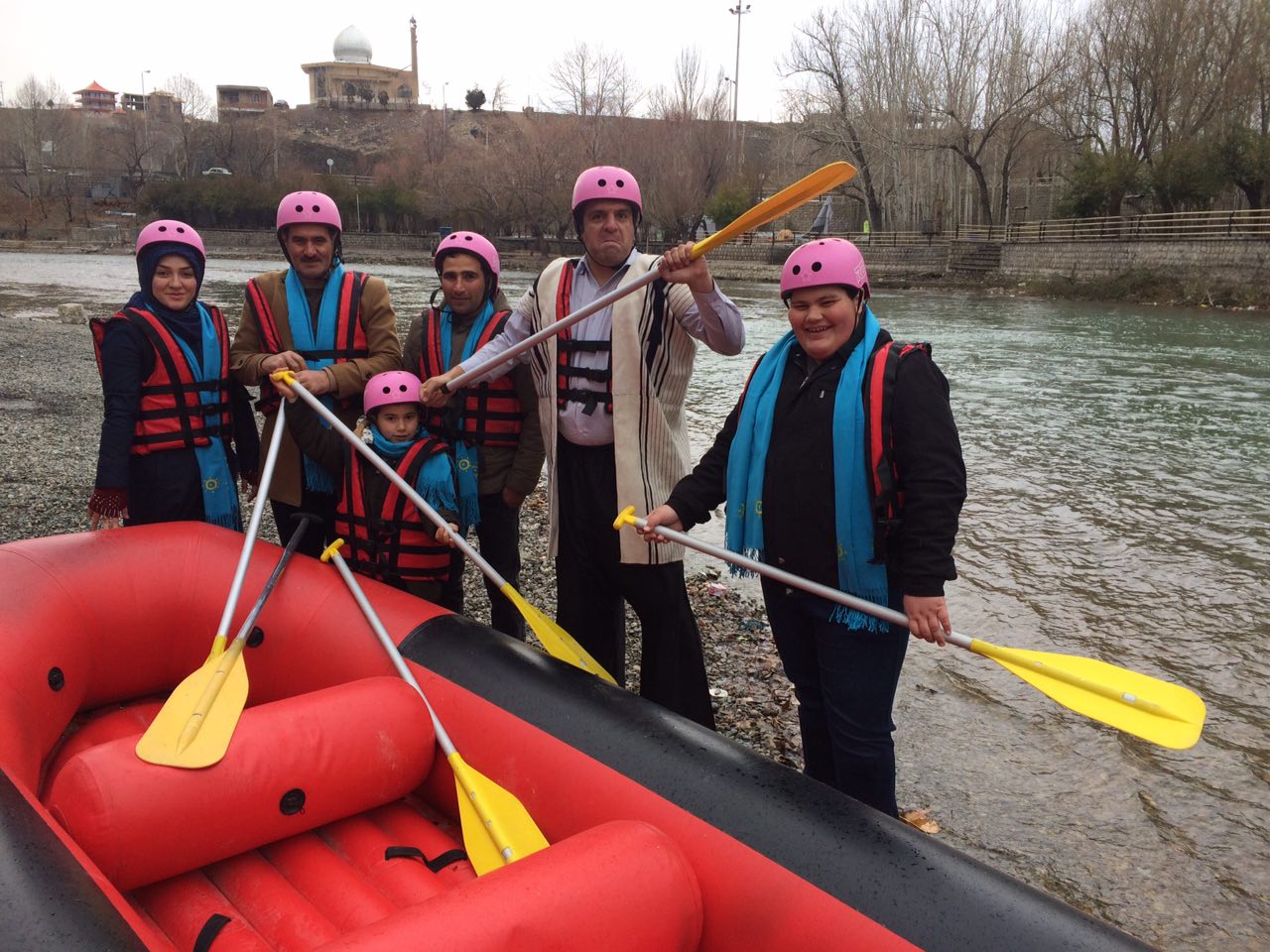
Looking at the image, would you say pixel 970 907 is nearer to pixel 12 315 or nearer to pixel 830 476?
pixel 830 476

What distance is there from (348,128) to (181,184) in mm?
32070

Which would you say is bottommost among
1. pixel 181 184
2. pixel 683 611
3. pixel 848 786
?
pixel 848 786

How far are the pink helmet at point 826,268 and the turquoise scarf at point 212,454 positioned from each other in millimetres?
2180

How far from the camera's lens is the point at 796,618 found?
2.43 meters

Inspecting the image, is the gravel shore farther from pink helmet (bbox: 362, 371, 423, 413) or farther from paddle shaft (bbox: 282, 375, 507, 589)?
pink helmet (bbox: 362, 371, 423, 413)

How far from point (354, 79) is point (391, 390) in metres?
94.7

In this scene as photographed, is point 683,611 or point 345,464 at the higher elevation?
point 345,464

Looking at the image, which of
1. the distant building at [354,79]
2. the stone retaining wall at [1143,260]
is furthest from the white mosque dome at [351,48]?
the stone retaining wall at [1143,260]

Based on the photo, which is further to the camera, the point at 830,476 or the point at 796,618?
the point at 796,618

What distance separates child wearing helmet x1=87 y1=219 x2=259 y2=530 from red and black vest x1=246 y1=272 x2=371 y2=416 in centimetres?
14

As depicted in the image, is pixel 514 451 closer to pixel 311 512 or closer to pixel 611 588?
pixel 611 588

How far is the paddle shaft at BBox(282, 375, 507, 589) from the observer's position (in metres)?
3.03

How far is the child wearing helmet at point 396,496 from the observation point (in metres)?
3.20

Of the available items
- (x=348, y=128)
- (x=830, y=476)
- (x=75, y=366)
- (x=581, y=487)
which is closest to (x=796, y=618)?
(x=830, y=476)
